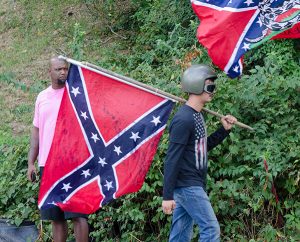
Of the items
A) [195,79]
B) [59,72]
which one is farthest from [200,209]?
[59,72]

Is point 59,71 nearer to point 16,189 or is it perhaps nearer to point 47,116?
point 47,116

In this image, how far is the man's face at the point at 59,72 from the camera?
6.09 m

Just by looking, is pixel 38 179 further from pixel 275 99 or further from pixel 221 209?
pixel 275 99

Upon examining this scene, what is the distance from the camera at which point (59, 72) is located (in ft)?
20.0

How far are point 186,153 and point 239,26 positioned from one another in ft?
4.40

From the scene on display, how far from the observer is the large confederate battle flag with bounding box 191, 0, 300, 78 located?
5855mm

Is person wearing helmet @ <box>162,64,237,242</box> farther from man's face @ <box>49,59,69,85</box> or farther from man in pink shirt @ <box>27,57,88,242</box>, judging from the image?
man's face @ <box>49,59,69,85</box>

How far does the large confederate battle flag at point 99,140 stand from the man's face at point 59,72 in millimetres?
298

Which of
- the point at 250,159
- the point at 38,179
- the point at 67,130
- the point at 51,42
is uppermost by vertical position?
the point at 67,130

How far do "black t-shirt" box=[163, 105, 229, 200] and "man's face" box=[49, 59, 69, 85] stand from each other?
1.32 meters

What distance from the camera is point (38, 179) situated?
23.3 feet

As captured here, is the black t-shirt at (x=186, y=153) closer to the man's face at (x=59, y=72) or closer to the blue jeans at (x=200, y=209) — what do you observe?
the blue jeans at (x=200, y=209)

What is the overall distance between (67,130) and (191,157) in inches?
47.0

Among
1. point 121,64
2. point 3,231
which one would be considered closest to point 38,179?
point 3,231
